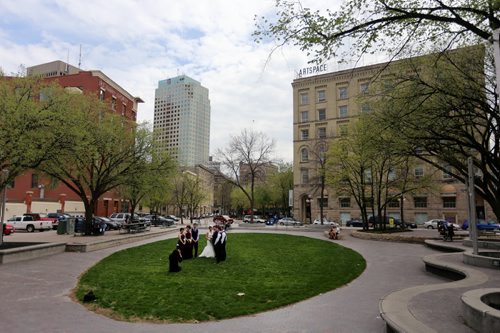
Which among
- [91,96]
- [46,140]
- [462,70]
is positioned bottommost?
[46,140]

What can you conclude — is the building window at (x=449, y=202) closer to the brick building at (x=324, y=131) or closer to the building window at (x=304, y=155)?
the brick building at (x=324, y=131)

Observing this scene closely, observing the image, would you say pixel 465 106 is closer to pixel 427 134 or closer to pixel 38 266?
pixel 427 134

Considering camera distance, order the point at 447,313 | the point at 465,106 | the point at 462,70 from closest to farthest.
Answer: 1. the point at 447,313
2. the point at 465,106
3. the point at 462,70

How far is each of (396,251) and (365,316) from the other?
13.3 meters

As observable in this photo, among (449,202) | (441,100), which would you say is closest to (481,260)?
(441,100)

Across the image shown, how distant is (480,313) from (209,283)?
24.2ft

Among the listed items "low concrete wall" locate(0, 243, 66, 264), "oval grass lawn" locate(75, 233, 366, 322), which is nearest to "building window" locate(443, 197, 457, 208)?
"oval grass lawn" locate(75, 233, 366, 322)

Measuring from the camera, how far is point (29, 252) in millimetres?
16938

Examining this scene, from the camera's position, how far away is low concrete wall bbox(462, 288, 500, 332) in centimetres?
556

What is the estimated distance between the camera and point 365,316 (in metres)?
7.82

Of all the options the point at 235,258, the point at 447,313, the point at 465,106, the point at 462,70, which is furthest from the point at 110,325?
the point at 462,70

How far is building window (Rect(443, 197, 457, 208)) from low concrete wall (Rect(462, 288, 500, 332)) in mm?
53995

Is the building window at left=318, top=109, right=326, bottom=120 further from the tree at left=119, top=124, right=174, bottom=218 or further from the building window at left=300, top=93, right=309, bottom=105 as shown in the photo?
the tree at left=119, top=124, right=174, bottom=218

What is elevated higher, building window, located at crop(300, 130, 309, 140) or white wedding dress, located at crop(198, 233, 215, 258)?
building window, located at crop(300, 130, 309, 140)
